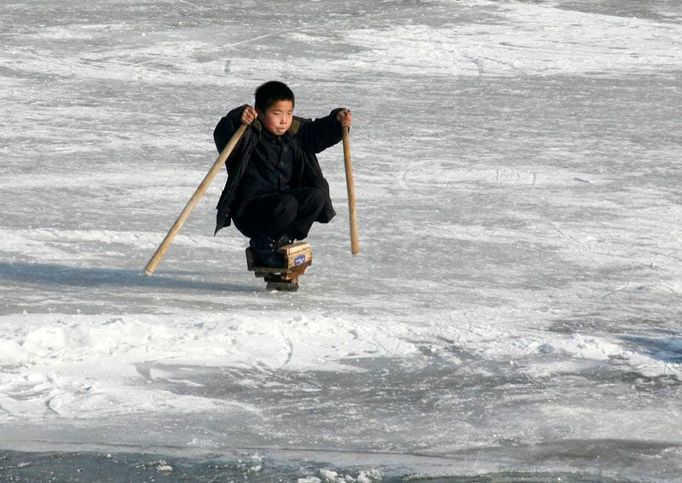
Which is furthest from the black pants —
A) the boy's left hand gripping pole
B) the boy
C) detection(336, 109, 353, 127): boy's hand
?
detection(336, 109, 353, 127): boy's hand

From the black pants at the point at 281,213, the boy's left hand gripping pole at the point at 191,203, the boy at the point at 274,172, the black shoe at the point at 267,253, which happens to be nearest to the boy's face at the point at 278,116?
the boy at the point at 274,172

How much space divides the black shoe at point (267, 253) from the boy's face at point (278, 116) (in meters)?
0.47

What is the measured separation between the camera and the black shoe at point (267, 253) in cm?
657

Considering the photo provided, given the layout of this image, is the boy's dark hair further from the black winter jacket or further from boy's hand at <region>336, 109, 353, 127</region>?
boy's hand at <region>336, 109, 353, 127</region>

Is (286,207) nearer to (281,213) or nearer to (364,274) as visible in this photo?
(281,213)

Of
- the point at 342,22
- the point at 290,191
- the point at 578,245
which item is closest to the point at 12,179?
the point at 290,191

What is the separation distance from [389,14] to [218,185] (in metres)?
6.72

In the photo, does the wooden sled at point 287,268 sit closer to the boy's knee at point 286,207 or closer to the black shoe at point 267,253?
the black shoe at point 267,253

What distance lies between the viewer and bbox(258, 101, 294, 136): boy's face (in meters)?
6.45

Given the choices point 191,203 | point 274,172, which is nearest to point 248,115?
point 274,172

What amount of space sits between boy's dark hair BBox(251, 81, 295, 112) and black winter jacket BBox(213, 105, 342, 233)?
0.10 meters

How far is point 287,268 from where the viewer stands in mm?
6512

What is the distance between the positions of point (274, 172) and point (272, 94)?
363mm

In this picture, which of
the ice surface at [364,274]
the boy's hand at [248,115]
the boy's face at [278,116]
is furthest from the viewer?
the boy's face at [278,116]
